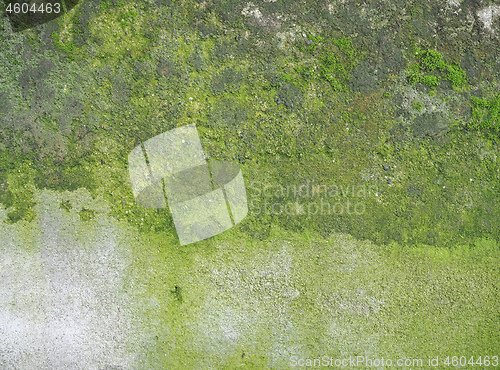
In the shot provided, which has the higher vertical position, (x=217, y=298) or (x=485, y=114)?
(x=485, y=114)

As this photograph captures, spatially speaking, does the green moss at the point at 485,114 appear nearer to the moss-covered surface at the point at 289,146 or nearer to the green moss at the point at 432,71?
the moss-covered surface at the point at 289,146

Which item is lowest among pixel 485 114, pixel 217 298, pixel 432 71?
pixel 217 298

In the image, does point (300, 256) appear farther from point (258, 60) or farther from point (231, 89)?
point (258, 60)

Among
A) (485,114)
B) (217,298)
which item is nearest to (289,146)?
(217,298)

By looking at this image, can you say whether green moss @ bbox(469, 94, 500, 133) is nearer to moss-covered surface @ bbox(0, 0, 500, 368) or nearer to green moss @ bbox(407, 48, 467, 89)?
moss-covered surface @ bbox(0, 0, 500, 368)

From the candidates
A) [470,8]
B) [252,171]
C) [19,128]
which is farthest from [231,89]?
[470,8]

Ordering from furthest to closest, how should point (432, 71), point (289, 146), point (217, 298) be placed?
point (432, 71) < point (289, 146) < point (217, 298)

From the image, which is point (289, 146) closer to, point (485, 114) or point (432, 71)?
point (432, 71)

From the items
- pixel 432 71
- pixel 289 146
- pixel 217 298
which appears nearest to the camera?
pixel 217 298

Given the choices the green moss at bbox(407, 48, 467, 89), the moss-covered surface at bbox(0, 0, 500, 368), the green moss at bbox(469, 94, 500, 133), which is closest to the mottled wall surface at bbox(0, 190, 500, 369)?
the moss-covered surface at bbox(0, 0, 500, 368)
